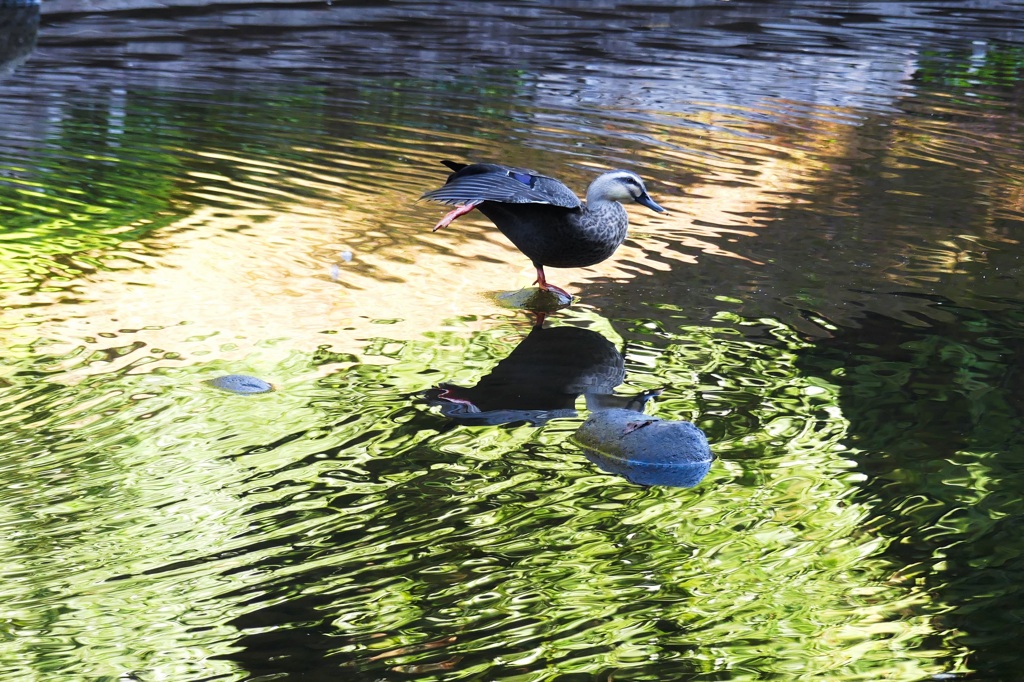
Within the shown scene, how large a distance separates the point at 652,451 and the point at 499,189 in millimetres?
1776

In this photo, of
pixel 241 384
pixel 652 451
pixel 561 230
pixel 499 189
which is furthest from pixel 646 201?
pixel 241 384

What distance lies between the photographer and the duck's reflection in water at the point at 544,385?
547 cm

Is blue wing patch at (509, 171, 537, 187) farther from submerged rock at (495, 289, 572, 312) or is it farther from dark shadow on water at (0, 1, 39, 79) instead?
dark shadow on water at (0, 1, 39, 79)

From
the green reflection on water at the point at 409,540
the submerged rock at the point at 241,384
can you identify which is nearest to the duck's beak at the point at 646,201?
the green reflection on water at the point at 409,540

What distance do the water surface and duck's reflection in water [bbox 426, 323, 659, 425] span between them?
0.02m

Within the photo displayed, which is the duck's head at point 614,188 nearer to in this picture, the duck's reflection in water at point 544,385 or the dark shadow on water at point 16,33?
the duck's reflection in water at point 544,385

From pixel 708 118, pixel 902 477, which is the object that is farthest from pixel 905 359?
pixel 708 118

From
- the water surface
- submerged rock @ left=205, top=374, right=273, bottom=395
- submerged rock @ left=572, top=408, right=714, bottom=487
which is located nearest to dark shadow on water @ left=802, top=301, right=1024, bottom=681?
the water surface

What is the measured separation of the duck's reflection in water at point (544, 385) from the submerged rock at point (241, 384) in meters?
0.75

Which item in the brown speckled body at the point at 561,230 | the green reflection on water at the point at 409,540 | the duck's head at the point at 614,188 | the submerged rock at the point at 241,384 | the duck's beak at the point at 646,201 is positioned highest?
the duck's head at the point at 614,188

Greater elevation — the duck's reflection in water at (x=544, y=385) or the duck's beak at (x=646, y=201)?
the duck's beak at (x=646, y=201)

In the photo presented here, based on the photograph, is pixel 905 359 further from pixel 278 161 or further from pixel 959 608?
pixel 278 161

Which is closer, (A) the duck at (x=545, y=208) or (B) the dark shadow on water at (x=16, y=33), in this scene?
(A) the duck at (x=545, y=208)

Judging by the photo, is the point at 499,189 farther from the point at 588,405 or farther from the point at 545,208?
the point at 588,405
